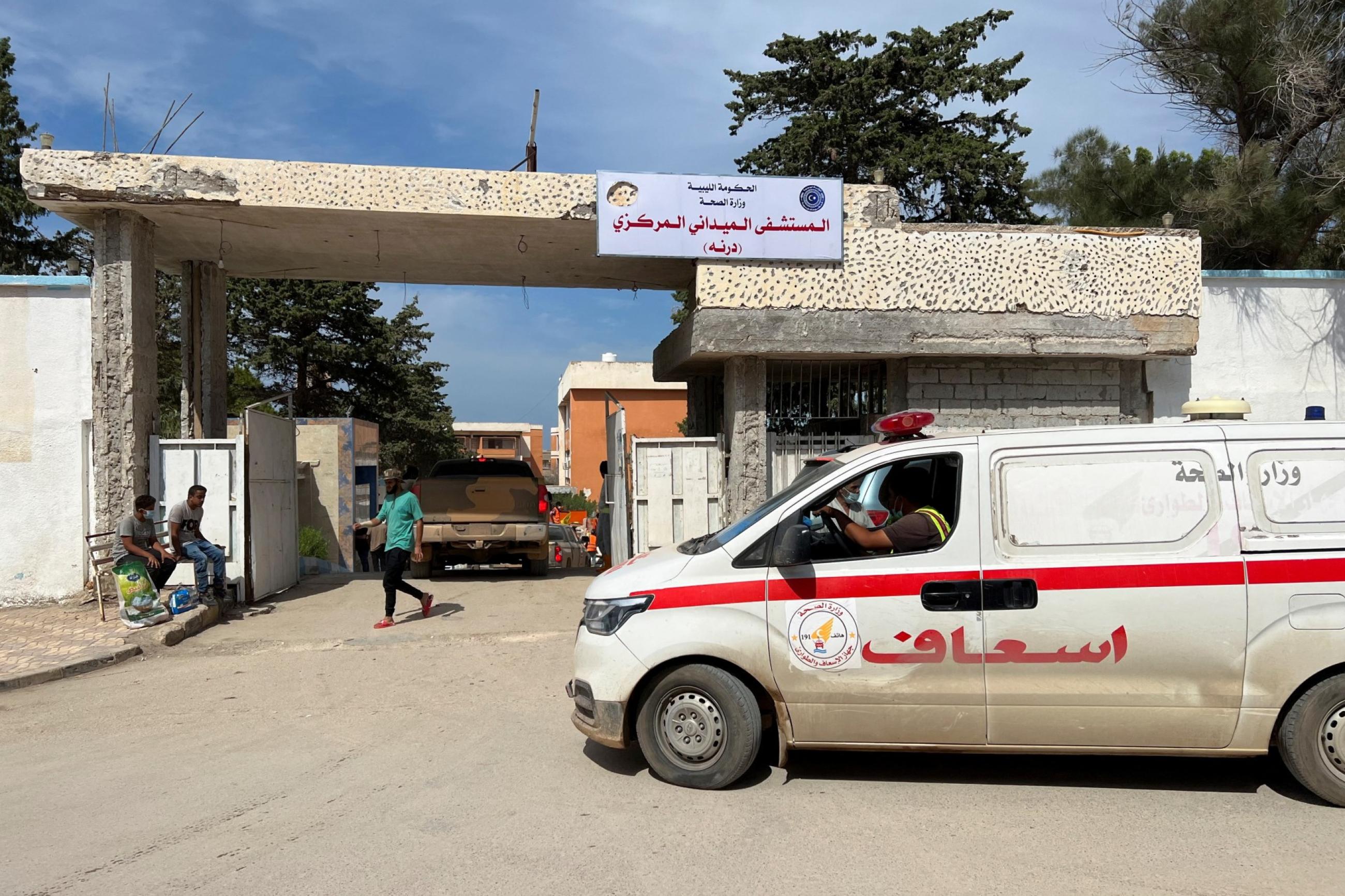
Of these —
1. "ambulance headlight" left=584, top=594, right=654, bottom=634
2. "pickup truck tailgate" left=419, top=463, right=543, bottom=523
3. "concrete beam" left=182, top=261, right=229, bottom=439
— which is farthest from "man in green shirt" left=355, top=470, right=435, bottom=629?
"ambulance headlight" left=584, top=594, right=654, bottom=634

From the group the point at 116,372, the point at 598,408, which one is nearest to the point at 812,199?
the point at 116,372

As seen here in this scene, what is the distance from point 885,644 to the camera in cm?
468

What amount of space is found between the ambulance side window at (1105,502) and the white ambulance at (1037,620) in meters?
0.01

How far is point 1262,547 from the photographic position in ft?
15.0

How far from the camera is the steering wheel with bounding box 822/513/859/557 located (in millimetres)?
4855

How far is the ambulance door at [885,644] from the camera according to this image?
15.3 ft

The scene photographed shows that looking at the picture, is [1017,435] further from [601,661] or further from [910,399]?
[910,399]

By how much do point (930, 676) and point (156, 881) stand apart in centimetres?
363

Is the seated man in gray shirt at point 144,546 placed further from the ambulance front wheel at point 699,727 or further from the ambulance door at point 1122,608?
the ambulance door at point 1122,608

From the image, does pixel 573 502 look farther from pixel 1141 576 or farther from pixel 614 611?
pixel 1141 576

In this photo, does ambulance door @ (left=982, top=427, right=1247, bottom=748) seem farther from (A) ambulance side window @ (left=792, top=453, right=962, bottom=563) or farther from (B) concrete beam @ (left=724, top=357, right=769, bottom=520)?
(B) concrete beam @ (left=724, top=357, right=769, bottom=520)

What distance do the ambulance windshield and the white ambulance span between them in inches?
3.5

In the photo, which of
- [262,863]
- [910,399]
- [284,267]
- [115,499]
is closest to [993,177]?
[910,399]

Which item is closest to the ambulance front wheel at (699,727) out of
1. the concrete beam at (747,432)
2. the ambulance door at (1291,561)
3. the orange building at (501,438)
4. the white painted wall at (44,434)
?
the ambulance door at (1291,561)
